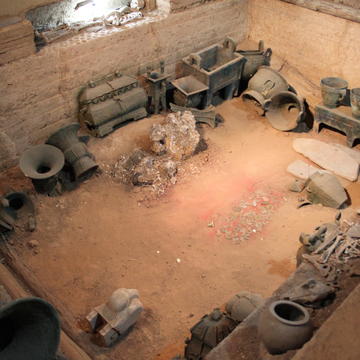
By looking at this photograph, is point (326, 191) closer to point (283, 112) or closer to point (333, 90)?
point (333, 90)

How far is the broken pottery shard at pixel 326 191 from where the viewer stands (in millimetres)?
6934

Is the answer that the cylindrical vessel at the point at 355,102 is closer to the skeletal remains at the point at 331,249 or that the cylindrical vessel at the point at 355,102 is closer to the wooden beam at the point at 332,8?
the wooden beam at the point at 332,8

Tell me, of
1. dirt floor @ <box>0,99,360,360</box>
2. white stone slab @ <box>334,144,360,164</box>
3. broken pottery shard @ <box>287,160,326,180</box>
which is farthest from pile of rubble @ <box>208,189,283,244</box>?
white stone slab @ <box>334,144,360,164</box>

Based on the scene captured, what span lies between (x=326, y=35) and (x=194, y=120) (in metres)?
3.39

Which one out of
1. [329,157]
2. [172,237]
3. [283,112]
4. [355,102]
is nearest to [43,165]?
[172,237]

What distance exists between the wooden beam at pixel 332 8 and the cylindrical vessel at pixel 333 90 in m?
1.18

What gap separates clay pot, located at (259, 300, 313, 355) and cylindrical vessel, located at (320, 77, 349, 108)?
543 cm

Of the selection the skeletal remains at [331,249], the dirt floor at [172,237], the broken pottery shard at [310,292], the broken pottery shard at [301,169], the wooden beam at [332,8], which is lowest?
Answer: the dirt floor at [172,237]

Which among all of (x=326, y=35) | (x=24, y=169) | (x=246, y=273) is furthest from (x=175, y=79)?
(x=246, y=273)

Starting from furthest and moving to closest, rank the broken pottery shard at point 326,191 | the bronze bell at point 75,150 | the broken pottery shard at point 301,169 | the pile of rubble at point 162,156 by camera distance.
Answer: the broken pottery shard at point 301,169, the pile of rubble at point 162,156, the bronze bell at point 75,150, the broken pottery shard at point 326,191

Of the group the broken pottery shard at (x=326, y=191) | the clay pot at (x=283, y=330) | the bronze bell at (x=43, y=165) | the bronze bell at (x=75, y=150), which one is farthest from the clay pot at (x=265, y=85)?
the clay pot at (x=283, y=330)

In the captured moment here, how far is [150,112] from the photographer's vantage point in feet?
29.0

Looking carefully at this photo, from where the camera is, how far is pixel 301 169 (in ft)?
25.9

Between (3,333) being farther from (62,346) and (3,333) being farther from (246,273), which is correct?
(246,273)
